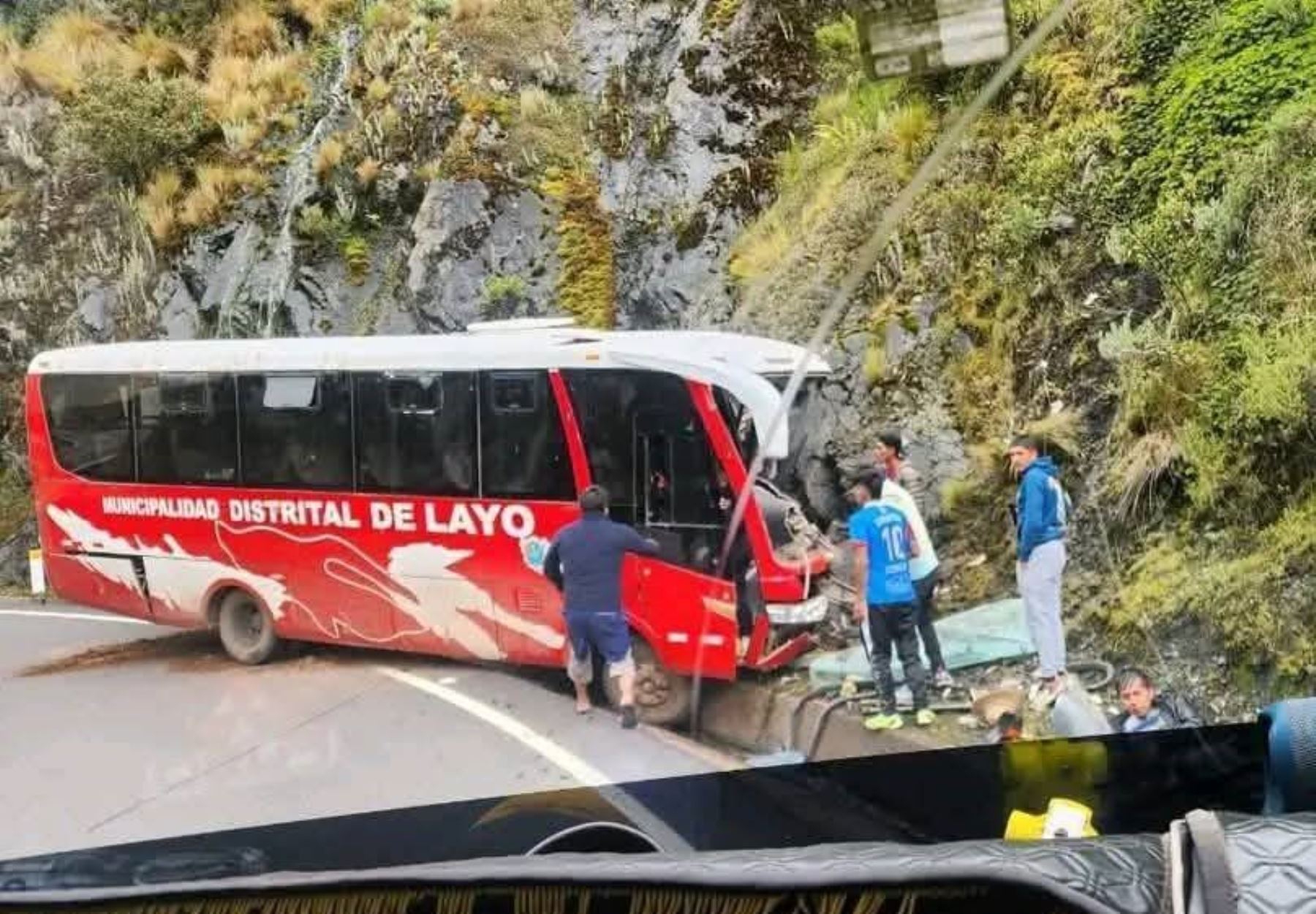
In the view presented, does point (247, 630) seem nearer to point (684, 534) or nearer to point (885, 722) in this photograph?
point (684, 534)

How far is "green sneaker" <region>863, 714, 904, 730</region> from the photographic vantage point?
110cm

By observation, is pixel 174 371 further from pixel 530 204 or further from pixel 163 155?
pixel 530 204

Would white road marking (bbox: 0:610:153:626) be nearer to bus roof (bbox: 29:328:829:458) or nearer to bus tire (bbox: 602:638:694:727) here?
bus roof (bbox: 29:328:829:458)

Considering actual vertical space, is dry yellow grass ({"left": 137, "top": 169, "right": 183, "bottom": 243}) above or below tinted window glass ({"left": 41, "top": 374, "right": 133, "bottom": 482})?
above

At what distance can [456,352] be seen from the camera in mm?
1051

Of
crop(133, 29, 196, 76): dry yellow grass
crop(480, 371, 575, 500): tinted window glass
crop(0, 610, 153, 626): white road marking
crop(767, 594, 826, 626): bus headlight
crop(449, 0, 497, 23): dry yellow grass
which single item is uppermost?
crop(449, 0, 497, 23): dry yellow grass

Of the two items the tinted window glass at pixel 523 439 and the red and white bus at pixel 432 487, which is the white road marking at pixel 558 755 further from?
the tinted window glass at pixel 523 439

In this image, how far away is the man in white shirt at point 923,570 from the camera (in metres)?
1.03

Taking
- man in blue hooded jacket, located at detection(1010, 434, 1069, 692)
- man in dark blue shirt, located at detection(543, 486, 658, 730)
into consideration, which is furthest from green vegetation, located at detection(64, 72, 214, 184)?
man in blue hooded jacket, located at detection(1010, 434, 1069, 692)

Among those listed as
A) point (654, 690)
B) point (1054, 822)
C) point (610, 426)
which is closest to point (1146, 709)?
point (1054, 822)

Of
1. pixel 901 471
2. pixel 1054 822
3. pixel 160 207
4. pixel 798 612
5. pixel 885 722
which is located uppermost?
pixel 160 207

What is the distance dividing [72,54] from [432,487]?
1.83ft

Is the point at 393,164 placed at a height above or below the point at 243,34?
below

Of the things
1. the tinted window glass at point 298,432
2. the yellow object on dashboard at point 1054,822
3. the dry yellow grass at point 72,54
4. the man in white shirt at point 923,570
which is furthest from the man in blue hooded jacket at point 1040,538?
the dry yellow grass at point 72,54
